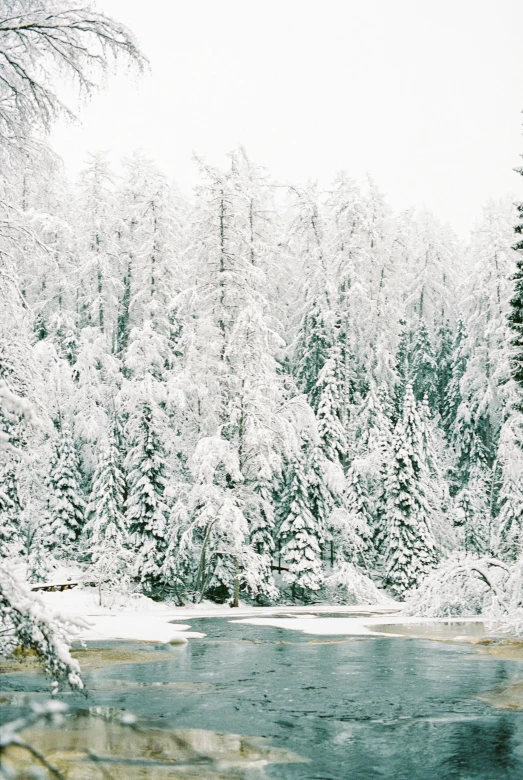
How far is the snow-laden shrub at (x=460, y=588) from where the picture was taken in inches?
943

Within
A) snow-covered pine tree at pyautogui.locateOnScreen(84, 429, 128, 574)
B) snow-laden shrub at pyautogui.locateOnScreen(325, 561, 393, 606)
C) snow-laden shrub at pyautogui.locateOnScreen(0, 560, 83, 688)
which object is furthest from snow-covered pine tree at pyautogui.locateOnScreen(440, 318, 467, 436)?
snow-laden shrub at pyautogui.locateOnScreen(0, 560, 83, 688)

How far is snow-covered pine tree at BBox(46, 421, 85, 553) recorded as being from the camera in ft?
119

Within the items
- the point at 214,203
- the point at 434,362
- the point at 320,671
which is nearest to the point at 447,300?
the point at 434,362

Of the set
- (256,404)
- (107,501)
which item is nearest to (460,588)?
(256,404)

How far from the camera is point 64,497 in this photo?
120ft

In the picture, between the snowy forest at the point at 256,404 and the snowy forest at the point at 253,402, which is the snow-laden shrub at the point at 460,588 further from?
the snowy forest at the point at 253,402

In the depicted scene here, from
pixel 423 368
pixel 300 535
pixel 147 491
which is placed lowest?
pixel 300 535

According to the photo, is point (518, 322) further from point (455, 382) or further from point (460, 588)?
point (455, 382)

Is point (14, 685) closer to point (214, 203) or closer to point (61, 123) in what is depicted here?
point (61, 123)

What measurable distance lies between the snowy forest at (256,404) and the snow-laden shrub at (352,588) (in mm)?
118

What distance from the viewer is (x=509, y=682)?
→ 13367 millimetres

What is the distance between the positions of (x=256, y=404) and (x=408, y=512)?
36.3 ft

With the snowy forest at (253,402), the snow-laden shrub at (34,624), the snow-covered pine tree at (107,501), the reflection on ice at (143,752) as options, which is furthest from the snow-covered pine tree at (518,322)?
the snow-covered pine tree at (107,501)

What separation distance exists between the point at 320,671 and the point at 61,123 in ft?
35.7
